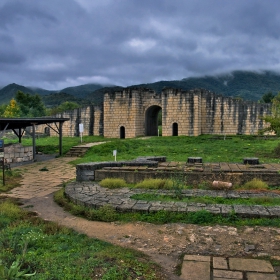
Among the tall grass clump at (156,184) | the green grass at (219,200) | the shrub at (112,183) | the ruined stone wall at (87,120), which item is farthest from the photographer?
the ruined stone wall at (87,120)

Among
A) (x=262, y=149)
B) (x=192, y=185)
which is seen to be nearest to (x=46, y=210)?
(x=192, y=185)

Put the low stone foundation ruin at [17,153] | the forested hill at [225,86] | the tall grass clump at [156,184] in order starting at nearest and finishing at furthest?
1. the tall grass clump at [156,184]
2. the low stone foundation ruin at [17,153]
3. the forested hill at [225,86]

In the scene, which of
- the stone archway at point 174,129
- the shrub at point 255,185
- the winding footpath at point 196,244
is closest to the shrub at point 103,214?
the winding footpath at point 196,244

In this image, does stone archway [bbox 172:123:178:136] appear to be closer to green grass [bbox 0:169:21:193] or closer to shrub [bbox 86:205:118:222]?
green grass [bbox 0:169:21:193]

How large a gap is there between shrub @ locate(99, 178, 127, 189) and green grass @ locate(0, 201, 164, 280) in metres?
A: 2.89

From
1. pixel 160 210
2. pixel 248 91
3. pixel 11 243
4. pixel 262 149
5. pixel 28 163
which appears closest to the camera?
pixel 11 243

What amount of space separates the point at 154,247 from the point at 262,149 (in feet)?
47.3

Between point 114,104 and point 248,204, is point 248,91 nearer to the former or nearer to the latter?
point 114,104

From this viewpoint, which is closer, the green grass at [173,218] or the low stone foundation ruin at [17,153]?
the green grass at [173,218]

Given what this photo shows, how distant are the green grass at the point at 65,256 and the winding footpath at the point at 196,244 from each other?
Answer: 0.38 meters

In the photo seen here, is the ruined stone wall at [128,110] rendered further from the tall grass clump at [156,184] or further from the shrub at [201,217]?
the shrub at [201,217]

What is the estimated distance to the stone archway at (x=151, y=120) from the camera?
29688mm

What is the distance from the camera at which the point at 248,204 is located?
21.2 feet

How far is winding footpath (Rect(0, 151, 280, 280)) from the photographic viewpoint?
389 cm
